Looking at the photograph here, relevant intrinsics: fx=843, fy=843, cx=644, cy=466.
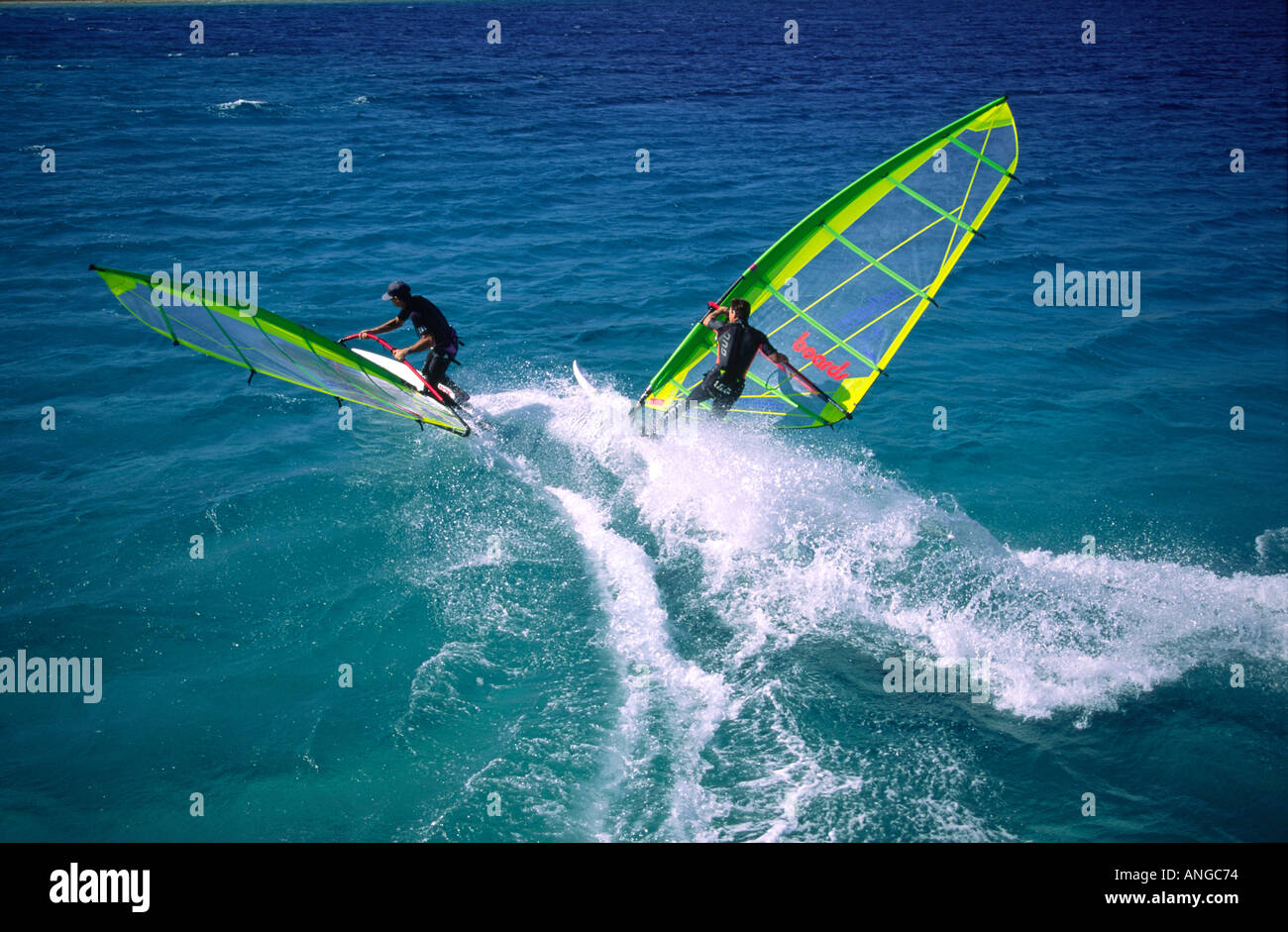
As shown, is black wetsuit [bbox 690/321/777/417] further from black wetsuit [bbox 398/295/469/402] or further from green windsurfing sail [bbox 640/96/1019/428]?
black wetsuit [bbox 398/295/469/402]

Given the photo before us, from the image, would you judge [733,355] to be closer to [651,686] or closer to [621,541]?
[621,541]

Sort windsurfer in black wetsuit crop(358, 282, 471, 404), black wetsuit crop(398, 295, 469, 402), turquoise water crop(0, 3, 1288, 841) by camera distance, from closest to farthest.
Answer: turquoise water crop(0, 3, 1288, 841) < windsurfer in black wetsuit crop(358, 282, 471, 404) < black wetsuit crop(398, 295, 469, 402)

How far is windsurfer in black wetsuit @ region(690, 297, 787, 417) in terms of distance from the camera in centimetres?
930

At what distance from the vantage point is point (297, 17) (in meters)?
62.6

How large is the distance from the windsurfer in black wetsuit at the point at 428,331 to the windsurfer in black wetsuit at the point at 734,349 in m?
3.46

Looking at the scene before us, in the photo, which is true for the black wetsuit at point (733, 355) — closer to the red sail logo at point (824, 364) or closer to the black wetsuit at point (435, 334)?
the red sail logo at point (824, 364)

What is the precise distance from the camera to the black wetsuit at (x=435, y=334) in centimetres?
1057

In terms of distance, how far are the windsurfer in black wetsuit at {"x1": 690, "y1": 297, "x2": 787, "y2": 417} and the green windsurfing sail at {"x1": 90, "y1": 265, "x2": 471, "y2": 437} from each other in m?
3.28

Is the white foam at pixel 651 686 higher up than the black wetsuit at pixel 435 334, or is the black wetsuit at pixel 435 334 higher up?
the black wetsuit at pixel 435 334

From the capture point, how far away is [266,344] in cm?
898

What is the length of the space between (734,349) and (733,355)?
0.22ft

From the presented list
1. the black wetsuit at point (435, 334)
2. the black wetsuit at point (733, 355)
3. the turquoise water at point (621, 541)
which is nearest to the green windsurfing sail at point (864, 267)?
the black wetsuit at point (733, 355)

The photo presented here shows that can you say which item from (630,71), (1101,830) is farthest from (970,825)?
(630,71)

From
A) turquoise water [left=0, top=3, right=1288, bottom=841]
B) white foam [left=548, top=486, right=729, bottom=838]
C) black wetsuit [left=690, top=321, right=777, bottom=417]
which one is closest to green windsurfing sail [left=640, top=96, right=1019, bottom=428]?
black wetsuit [left=690, top=321, right=777, bottom=417]
